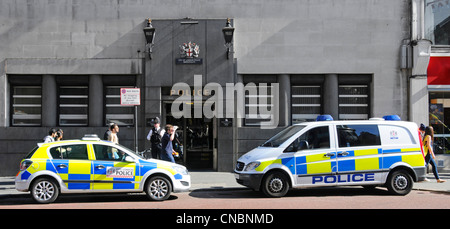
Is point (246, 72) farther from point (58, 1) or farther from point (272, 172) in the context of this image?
point (58, 1)

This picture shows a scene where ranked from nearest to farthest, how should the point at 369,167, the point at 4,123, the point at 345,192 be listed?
the point at 369,167 < the point at 345,192 < the point at 4,123

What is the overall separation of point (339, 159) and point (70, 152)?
21.2ft

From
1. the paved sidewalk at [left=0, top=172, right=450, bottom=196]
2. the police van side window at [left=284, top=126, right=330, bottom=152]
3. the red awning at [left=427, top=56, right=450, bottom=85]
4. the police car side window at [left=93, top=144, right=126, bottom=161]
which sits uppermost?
the red awning at [left=427, top=56, right=450, bottom=85]

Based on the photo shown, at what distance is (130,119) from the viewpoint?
15750mm

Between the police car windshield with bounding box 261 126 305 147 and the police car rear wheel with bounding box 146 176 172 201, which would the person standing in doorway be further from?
the police car windshield with bounding box 261 126 305 147

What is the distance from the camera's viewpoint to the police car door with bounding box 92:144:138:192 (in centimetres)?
962

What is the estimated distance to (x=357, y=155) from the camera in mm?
10258

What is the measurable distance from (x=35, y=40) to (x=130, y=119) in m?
4.57

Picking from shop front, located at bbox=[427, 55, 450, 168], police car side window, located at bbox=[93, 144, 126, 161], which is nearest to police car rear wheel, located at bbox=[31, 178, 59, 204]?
police car side window, located at bbox=[93, 144, 126, 161]

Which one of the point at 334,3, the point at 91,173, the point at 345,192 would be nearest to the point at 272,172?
the point at 345,192

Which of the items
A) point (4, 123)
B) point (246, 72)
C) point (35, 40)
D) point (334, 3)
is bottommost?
point (4, 123)

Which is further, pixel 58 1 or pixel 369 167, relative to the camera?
pixel 58 1
